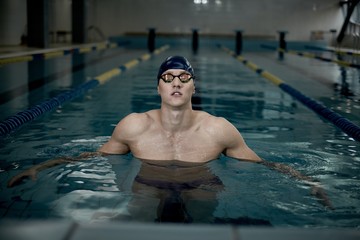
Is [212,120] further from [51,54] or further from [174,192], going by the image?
[51,54]

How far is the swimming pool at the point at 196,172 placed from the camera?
8.70ft

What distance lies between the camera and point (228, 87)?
8.72 meters

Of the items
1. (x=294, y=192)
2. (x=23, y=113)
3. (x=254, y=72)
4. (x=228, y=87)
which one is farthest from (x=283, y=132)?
(x=254, y=72)

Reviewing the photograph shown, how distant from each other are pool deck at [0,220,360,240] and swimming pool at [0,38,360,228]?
139cm

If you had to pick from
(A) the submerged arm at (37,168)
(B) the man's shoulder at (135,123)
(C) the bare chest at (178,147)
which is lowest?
(A) the submerged arm at (37,168)

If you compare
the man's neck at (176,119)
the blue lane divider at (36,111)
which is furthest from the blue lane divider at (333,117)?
the blue lane divider at (36,111)

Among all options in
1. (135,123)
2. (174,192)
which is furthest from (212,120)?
(174,192)

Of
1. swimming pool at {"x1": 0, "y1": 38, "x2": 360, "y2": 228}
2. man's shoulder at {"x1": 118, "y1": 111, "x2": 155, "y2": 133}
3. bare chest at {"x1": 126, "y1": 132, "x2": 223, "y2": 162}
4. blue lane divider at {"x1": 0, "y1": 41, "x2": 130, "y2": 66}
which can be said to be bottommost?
swimming pool at {"x1": 0, "y1": 38, "x2": 360, "y2": 228}

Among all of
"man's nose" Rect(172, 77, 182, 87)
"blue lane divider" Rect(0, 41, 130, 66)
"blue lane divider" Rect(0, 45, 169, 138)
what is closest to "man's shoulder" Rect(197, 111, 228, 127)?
"man's nose" Rect(172, 77, 182, 87)

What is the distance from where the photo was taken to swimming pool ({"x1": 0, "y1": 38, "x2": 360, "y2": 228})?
2.65 metres

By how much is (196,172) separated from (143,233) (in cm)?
205

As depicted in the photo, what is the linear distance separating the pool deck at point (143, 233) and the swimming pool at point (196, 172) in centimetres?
139

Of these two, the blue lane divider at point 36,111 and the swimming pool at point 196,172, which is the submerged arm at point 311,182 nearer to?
the swimming pool at point 196,172

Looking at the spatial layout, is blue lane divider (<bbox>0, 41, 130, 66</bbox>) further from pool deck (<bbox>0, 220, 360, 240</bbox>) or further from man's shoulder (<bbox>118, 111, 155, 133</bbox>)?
pool deck (<bbox>0, 220, 360, 240</bbox>)
